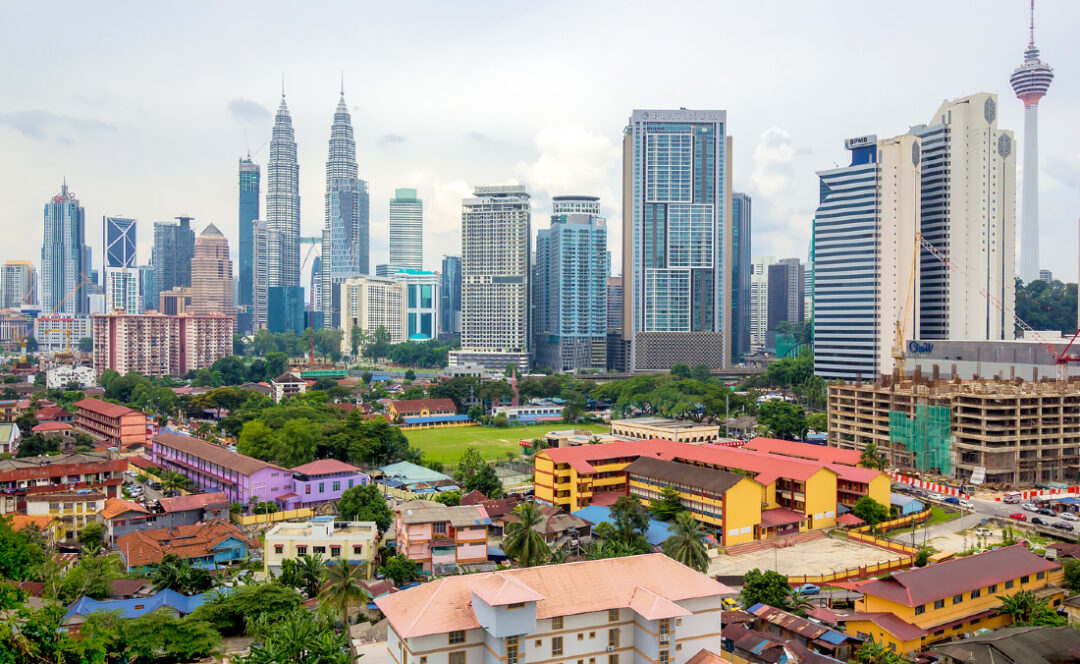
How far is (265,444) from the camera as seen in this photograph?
42.8m

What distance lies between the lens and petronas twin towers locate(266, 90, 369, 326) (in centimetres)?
17625

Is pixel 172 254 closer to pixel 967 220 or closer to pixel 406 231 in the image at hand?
pixel 406 231

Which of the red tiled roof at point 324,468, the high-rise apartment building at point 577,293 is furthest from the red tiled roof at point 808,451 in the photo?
the high-rise apartment building at point 577,293

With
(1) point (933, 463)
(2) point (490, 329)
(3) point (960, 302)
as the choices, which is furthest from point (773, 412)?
(2) point (490, 329)

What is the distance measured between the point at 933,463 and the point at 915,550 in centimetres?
1580

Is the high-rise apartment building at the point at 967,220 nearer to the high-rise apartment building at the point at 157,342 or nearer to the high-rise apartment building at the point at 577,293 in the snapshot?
the high-rise apartment building at the point at 577,293

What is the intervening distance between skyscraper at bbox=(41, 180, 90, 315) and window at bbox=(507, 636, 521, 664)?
170 meters

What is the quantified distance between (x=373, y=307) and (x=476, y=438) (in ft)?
276

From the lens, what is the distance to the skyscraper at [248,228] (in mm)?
179125

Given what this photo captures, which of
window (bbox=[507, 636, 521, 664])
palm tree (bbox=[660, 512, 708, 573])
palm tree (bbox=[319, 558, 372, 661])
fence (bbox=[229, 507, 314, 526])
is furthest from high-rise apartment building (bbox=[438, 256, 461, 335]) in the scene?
window (bbox=[507, 636, 521, 664])

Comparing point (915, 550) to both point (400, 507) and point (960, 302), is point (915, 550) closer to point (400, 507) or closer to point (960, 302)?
point (400, 507)

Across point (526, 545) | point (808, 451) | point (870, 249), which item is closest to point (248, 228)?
point (870, 249)

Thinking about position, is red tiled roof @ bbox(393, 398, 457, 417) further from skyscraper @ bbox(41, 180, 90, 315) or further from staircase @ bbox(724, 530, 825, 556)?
skyscraper @ bbox(41, 180, 90, 315)

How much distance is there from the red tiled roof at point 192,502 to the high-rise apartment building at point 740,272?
94978 mm
